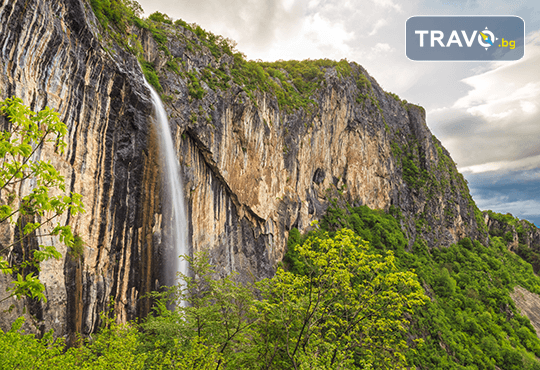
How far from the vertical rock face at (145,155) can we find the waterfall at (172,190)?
0.65m

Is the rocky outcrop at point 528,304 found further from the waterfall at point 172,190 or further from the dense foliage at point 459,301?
the waterfall at point 172,190

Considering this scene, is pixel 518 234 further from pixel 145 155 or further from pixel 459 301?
pixel 145 155

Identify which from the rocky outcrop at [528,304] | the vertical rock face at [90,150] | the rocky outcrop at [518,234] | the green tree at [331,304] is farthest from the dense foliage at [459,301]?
the green tree at [331,304]

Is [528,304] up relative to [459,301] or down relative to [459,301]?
down

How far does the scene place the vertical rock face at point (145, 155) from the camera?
10.9 meters

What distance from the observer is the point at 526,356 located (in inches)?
1270

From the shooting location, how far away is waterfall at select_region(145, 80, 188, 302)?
16047 mm

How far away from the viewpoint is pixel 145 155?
14875 millimetres

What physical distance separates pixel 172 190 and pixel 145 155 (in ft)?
9.30

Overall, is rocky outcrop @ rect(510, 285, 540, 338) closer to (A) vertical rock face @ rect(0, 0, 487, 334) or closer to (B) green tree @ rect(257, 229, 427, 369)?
(A) vertical rock face @ rect(0, 0, 487, 334)

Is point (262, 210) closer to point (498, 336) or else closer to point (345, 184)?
point (345, 184)

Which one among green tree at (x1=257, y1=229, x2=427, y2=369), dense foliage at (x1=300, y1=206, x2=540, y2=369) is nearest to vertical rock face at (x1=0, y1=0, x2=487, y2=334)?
dense foliage at (x1=300, y1=206, x2=540, y2=369)

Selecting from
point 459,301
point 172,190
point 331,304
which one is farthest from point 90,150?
point 459,301

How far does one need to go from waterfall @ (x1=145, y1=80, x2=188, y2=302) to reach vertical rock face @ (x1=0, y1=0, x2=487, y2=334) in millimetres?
648
